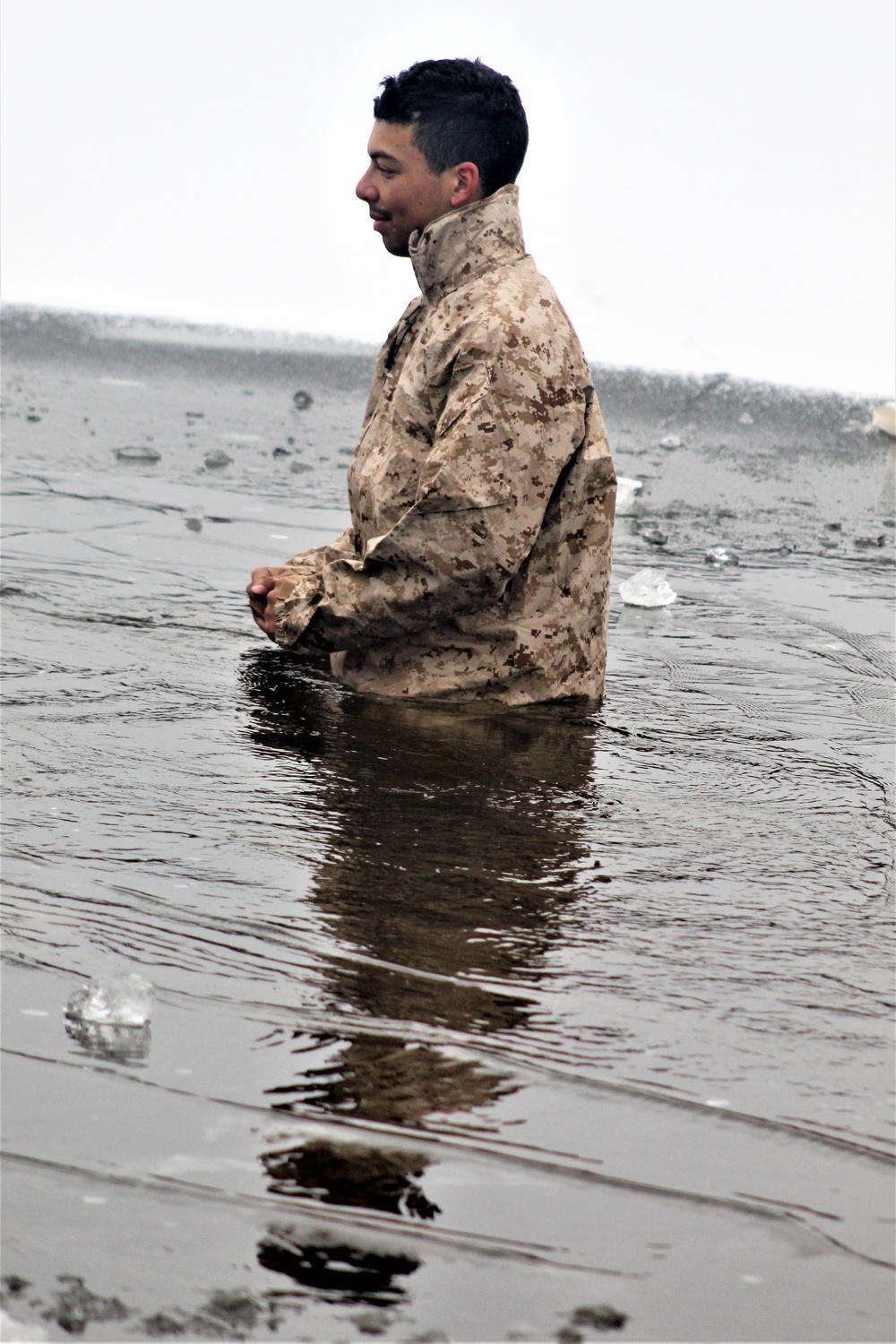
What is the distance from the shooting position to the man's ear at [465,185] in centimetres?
341

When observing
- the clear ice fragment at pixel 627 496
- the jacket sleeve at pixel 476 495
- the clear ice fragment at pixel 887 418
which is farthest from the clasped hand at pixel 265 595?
the clear ice fragment at pixel 887 418

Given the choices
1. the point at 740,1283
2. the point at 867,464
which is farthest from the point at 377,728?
the point at 867,464

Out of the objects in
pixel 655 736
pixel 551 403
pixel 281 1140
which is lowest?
pixel 281 1140

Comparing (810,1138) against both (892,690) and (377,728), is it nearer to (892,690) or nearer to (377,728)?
(377,728)

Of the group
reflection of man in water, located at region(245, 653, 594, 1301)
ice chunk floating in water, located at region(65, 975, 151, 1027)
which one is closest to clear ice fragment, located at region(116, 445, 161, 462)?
reflection of man in water, located at region(245, 653, 594, 1301)

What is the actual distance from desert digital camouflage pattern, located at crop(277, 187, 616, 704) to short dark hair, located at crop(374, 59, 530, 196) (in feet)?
0.37

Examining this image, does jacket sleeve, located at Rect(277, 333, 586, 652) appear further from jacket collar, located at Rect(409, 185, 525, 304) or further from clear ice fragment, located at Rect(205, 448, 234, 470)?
clear ice fragment, located at Rect(205, 448, 234, 470)

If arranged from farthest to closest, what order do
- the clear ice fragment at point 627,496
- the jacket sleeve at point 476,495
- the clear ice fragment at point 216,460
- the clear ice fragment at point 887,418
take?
the clear ice fragment at point 887,418 < the clear ice fragment at point 216,460 < the clear ice fragment at point 627,496 < the jacket sleeve at point 476,495

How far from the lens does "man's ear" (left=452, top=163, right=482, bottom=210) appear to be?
3412mm

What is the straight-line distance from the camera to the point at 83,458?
27.5 ft

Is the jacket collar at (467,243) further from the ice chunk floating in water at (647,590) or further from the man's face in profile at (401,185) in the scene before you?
the ice chunk floating in water at (647,590)

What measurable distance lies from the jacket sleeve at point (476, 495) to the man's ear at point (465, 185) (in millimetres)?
437

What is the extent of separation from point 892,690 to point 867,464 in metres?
6.82

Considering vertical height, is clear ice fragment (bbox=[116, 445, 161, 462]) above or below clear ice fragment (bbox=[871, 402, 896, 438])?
below
